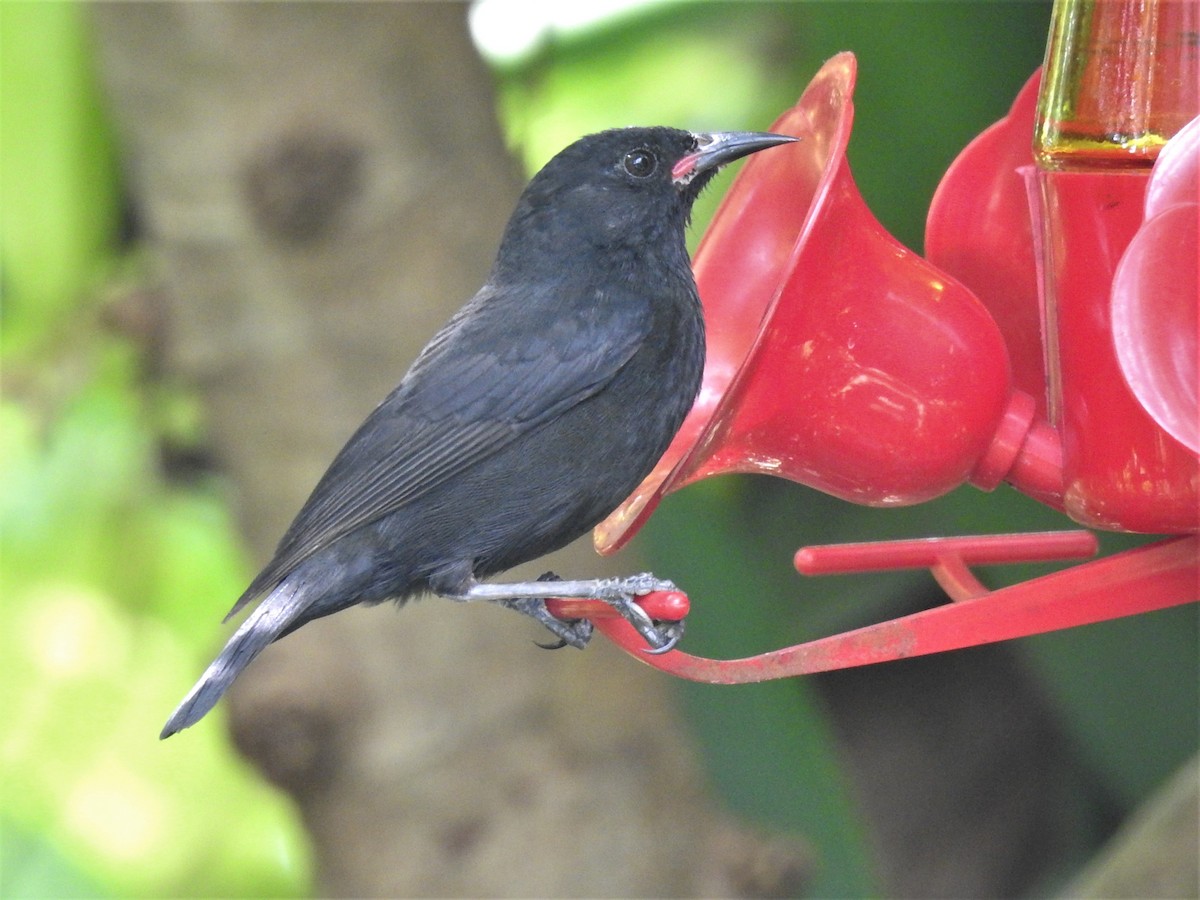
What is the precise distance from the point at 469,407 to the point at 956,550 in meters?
0.95

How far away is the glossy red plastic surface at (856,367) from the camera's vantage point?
7.38 ft

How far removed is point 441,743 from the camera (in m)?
3.76

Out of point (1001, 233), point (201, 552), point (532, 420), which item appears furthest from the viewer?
point (201, 552)

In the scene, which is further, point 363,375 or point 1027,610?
point 363,375

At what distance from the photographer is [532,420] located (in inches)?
107

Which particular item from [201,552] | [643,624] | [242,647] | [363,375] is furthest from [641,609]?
[201,552]

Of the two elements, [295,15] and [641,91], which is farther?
[641,91]

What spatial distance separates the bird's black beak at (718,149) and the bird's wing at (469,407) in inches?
13.2

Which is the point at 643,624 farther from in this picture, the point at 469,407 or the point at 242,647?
the point at 242,647

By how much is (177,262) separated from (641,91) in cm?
170

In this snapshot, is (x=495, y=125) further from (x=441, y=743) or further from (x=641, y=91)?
(x=441, y=743)

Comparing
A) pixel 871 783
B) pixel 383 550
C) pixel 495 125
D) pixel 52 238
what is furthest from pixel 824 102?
pixel 871 783

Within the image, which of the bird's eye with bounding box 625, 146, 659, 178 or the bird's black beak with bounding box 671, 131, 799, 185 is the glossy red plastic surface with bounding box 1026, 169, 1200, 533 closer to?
the bird's black beak with bounding box 671, 131, 799, 185

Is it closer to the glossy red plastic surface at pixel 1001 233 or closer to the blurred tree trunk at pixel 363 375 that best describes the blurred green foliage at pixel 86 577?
the blurred tree trunk at pixel 363 375
